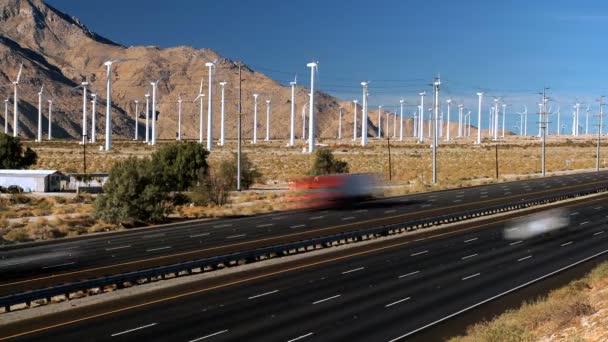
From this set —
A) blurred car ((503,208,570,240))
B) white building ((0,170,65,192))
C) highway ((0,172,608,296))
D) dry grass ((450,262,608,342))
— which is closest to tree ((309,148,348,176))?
highway ((0,172,608,296))

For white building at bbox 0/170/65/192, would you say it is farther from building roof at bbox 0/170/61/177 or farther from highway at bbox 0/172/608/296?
highway at bbox 0/172/608/296

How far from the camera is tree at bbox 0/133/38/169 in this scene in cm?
9675

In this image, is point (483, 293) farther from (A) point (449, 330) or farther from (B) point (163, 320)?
(B) point (163, 320)

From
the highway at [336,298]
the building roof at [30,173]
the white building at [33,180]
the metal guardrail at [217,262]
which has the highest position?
the building roof at [30,173]

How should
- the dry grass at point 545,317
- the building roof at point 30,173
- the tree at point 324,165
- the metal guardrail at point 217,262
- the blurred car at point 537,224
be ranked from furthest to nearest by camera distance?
the tree at point 324,165, the building roof at point 30,173, the blurred car at point 537,224, the metal guardrail at point 217,262, the dry grass at point 545,317

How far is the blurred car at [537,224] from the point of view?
4522 centimetres

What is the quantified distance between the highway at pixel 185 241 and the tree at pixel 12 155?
52787 millimetres

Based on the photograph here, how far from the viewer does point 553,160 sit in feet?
489

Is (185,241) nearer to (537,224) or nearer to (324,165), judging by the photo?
(537,224)

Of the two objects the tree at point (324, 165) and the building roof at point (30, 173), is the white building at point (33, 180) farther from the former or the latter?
the tree at point (324, 165)

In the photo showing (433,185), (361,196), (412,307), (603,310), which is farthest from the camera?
(433,185)

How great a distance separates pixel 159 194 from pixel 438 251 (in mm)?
25292

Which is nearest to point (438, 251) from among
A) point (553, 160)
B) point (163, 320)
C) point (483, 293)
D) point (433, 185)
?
point (483, 293)

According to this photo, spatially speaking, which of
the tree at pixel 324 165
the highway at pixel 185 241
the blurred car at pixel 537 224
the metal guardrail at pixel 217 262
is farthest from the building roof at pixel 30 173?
the blurred car at pixel 537 224
